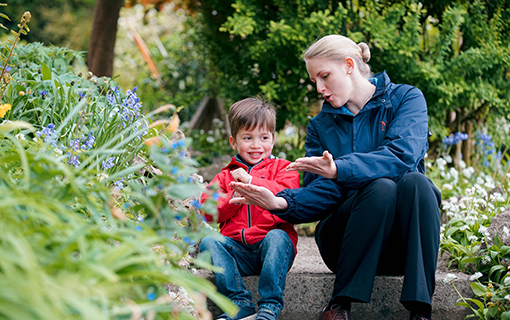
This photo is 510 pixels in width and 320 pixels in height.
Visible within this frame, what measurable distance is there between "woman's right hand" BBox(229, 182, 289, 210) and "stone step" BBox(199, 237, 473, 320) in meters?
0.38

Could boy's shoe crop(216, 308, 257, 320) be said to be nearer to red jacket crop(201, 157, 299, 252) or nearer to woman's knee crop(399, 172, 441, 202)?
red jacket crop(201, 157, 299, 252)

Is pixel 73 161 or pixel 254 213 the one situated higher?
pixel 73 161

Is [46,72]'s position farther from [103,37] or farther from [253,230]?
[103,37]

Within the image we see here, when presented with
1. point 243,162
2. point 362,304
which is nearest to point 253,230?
point 243,162

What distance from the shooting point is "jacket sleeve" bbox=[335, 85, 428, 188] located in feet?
6.95

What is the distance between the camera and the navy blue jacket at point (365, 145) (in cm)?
214

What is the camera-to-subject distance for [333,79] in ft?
7.80

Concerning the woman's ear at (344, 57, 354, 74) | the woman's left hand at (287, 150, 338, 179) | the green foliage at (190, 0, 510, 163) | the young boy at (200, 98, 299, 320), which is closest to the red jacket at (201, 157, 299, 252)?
the young boy at (200, 98, 299, 320)

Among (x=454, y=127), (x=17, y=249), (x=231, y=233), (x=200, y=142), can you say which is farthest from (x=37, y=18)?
(x=17, y=249)

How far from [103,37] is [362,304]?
3377 millimetres

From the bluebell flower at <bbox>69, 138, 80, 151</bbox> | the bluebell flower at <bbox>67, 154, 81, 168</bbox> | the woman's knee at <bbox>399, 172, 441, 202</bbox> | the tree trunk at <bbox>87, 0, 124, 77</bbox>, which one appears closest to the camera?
the bluebell flower at <bbox>67, 154, 81, 168</bbox>

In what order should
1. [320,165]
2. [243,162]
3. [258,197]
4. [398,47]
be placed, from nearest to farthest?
[320,165] < [258,197] < [243,162] < [398,47]

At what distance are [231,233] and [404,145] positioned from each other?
2.83ft

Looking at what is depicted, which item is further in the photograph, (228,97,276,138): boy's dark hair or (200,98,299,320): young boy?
(228,97,276,138): boy's dark hair
